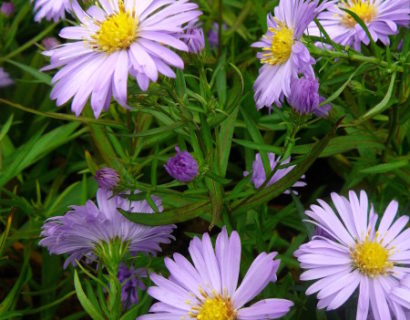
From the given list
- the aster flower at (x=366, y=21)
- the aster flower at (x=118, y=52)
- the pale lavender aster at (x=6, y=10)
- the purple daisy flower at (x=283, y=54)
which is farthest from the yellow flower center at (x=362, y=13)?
the pale lavender aster at (x=6, y=10)

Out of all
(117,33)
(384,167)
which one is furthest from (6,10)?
(384,167)

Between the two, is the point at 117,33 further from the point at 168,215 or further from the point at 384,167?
the point at 384,167

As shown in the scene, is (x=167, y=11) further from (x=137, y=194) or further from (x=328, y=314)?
(x=328, y=314)

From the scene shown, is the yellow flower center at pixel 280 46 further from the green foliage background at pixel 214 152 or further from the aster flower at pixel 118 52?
the aster flower at pixel 118 52

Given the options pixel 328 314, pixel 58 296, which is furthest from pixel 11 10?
pixel 328 314

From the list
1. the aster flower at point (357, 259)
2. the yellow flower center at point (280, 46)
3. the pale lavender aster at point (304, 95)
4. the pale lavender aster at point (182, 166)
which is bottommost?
the aster flower at point (357, 259)
